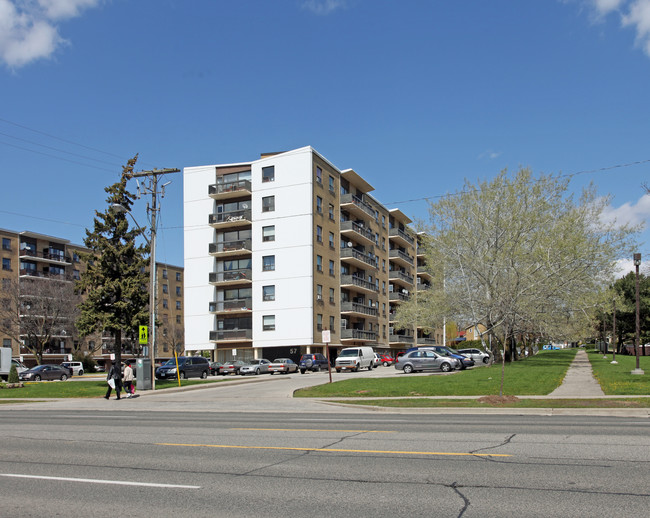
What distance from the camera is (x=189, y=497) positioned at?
675cm

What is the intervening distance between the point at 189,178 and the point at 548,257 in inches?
1472

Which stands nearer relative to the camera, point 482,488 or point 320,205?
point 482,488

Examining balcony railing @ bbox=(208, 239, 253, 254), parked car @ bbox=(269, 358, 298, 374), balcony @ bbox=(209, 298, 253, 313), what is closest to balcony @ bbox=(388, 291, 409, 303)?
balcony @ bbox=(209, 298, 253, 313)

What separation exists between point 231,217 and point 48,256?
40512 millimetres

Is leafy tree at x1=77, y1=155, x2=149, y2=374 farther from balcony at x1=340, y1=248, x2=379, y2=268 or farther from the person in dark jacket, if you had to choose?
balcony at x1=340, y1=248, x2=379, y2=268

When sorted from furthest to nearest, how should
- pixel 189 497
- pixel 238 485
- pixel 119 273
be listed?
pixel 119 273
pixel 238 485
pixel 189 497

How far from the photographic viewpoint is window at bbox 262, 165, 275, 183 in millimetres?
57625

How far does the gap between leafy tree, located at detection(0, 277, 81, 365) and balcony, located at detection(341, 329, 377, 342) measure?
28.9 m

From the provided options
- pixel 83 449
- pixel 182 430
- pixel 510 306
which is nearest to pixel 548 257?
pixel 510 306

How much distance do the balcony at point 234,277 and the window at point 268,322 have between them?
382 centimetres

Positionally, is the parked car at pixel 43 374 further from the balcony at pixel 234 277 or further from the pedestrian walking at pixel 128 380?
the pedestrian walking at pixel 128 380

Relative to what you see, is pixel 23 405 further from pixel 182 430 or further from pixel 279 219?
pixel 279 219

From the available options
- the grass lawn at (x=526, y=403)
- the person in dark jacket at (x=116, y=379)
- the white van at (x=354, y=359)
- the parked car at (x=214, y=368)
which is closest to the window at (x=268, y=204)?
the parked car at (x=214, y=368)

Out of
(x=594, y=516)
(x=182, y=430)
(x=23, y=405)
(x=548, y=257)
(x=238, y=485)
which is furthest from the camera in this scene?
(x=548, y=257)
